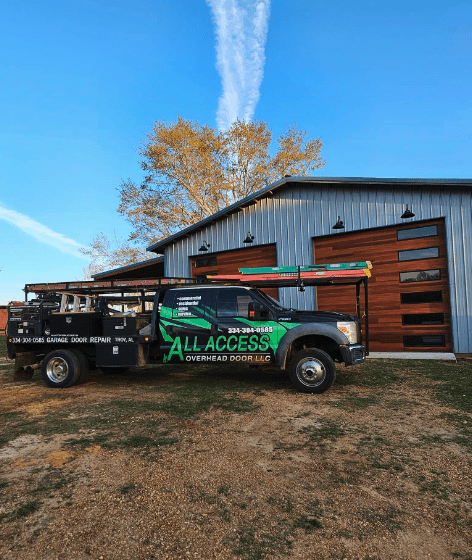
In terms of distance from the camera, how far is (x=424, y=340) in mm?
10961

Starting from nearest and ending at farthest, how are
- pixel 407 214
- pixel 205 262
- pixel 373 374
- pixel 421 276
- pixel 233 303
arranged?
1. pixel 233 303
2. pixel 373 374
3. pixel 407 214
4. pixel 421 276
5. pixel 205 262

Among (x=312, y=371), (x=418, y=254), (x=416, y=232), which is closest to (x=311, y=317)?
(x=312, y=371)

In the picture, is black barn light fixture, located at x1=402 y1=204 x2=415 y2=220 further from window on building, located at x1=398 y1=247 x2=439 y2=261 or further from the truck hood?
the truck hood

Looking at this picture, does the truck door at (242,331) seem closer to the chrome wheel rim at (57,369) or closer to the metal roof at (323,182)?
the chrome wheel rim at (57,369)

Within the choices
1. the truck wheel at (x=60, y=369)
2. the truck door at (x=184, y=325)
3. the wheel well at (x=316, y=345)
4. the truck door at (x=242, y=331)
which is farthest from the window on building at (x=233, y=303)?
the truck wheel at (x=60, y=369)

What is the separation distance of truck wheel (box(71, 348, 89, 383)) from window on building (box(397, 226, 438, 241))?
31.3 feet

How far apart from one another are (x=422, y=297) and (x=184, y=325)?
766cm

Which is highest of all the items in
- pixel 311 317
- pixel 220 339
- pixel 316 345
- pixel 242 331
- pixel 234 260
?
pixel 234 260

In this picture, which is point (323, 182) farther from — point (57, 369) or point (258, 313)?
point (57, 369)

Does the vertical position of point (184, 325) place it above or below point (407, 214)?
below

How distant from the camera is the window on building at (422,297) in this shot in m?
10.8

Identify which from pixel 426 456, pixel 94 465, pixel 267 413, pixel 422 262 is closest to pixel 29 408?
pixel 94 465

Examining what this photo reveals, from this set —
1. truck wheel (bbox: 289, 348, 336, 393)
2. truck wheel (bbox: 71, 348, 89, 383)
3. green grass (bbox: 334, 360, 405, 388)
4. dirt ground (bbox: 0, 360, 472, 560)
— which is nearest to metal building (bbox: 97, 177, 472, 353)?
green grass (bbox: 334, 360, 405, 388)

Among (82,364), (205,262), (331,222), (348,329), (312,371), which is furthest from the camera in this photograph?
(205,262)
